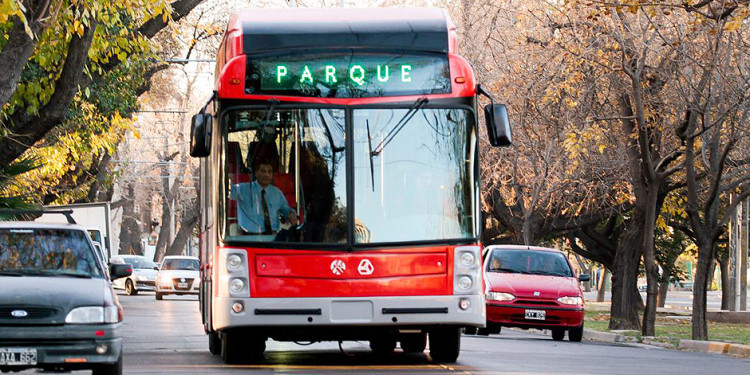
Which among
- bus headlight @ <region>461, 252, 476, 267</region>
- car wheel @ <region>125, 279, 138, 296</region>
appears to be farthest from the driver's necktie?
car wheel @ <region>125, 279, 138, 296</region>

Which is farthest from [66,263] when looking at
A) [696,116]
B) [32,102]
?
[696,116]

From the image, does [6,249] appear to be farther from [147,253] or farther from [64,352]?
[147,253]

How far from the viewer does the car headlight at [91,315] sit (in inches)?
453

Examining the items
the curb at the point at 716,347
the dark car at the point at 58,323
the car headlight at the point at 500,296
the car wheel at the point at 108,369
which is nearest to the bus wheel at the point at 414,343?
the dark car at the point at 58,323

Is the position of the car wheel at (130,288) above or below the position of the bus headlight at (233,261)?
below

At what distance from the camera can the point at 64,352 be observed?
37.4ft

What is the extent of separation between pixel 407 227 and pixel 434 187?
50 cm

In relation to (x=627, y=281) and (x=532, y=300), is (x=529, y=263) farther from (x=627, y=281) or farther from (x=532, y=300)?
(x=627, y=281)

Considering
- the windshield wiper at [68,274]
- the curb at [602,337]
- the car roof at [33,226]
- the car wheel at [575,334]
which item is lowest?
the curb at [602,337]

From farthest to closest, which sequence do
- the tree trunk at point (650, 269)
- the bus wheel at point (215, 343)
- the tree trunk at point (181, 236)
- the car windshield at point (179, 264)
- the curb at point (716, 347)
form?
the tree trunk at point (181, 236)
the car windshield at point (179, 264)
the tree trunk at point (650, 269)
the curb at point (716, 347)
the bus wheel at point (215, 343)

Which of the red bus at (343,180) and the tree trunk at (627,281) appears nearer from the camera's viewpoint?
the red bus at (343,180)

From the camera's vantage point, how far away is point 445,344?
1531 centimetres

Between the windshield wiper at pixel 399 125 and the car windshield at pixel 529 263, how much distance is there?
10995mm

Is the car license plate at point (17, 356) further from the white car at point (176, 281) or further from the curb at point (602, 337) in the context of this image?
the white car at point (176, 281)
